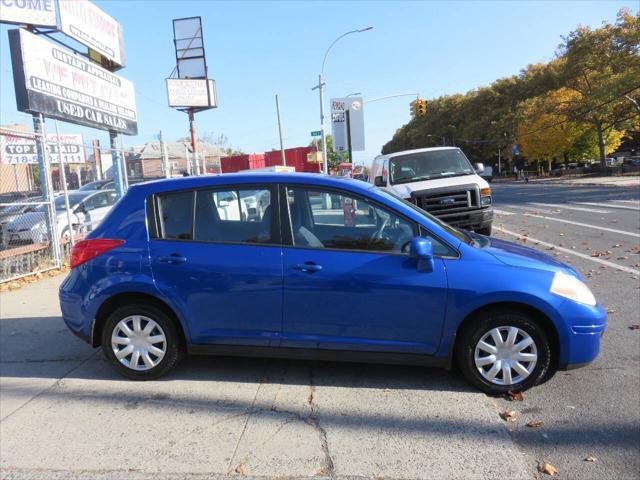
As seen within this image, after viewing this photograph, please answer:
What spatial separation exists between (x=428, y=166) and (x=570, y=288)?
7.20 m

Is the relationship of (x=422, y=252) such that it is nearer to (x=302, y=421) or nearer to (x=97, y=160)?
(x=302, y=421)

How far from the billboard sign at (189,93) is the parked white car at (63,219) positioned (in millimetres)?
17603

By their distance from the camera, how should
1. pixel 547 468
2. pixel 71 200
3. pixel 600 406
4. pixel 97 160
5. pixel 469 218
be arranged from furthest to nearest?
pixel 97 160, pixel 71 200, pixel 469 218, pixel 600 406, pixel 547 468

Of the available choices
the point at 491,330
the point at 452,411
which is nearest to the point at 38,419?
the point at 452,411

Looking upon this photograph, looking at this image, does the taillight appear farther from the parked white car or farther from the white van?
the white van

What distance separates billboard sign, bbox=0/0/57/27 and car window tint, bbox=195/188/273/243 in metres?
8.23

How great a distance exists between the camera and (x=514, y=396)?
152 inches

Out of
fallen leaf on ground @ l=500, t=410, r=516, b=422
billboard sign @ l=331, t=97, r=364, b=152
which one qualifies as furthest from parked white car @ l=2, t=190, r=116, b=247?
billboard sign @ l=331, t=97, r=364, b=152

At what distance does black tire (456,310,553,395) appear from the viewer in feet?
12.5

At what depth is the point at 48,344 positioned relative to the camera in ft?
17.7

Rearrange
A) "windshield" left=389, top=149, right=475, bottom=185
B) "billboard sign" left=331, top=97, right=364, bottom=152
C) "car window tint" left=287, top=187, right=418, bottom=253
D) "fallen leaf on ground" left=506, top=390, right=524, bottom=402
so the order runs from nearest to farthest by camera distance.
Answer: "fallen leaf on ground" left=506, top=390, right=524, bottom=402 → "car window tint" left=287, top=187, right=418, bottom=253 → "windshield" left=389, top=149, right=475, bottom=185 → "billboard sign" left=331, top=97, right=364, bottom=152

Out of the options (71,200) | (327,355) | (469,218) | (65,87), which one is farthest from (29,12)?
(327,355)

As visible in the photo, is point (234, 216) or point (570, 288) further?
point (234, 216)

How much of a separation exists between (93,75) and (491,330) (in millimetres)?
12245
